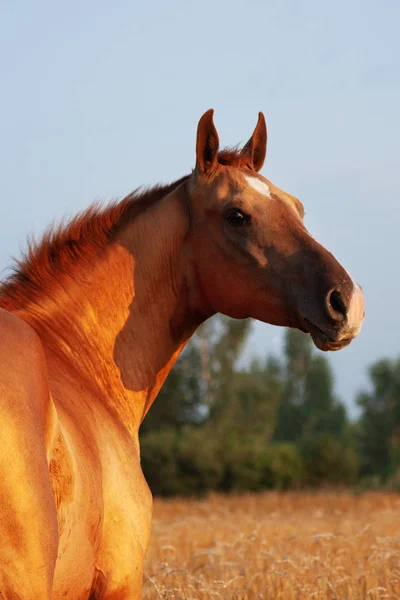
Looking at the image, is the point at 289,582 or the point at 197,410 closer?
the point at 289,582

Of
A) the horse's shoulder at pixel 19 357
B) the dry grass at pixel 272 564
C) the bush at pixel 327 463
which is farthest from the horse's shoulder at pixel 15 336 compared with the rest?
the bush at pixel 327 463

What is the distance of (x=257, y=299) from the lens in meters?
4.63

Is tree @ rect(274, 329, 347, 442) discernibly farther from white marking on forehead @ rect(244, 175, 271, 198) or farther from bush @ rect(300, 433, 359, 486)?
white marking on forehead @ rect(244, 175, 271, 198)

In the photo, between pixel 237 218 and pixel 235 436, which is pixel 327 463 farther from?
pixel 237 218

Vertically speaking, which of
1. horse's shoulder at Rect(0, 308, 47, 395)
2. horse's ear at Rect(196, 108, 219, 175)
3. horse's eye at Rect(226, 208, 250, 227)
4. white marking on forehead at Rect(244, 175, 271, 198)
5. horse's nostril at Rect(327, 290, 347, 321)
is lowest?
horse's shoulder at Rect(0, 308, 47, 395)

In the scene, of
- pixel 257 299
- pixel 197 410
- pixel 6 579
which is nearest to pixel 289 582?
pixel 257 299

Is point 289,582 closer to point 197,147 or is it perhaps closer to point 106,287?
Result: point 106,287

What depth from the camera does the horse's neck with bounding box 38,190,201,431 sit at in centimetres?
451

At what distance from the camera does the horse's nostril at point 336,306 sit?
13.8ft

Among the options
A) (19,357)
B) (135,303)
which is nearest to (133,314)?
(135,303)

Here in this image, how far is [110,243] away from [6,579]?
2.38 meters

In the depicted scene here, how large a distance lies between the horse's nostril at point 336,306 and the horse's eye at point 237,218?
0.72m

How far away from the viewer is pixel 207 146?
4.80 m

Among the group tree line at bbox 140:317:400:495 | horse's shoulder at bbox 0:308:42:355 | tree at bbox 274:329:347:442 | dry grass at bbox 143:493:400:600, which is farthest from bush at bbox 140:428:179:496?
tree at bbox 274:329:347:442
